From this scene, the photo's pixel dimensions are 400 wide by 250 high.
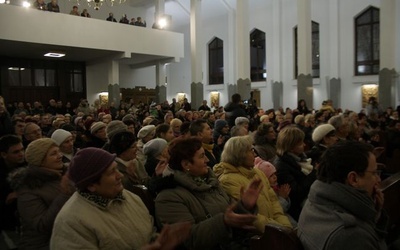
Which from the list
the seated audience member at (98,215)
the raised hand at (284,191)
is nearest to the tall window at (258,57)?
the raised hand at (284,191)

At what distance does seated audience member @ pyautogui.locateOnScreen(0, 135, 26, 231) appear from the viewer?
126 inches

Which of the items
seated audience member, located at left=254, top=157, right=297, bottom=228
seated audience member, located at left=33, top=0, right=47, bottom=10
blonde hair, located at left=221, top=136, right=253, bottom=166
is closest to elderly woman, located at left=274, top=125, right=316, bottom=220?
seated audience member, located at left=254, top=157, right=297, bottom=228

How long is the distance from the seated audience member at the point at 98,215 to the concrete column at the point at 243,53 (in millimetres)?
14631

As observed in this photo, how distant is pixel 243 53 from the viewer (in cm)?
1692

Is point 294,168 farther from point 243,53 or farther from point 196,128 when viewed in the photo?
point 243,53

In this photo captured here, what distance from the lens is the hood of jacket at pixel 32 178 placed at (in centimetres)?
284

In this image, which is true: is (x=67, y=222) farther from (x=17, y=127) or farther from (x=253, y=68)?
(x=253, y=68)

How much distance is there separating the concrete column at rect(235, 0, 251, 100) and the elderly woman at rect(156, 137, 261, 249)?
45.9 feet

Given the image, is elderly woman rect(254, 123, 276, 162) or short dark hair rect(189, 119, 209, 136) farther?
elderly woman rect(254, 123, 276, 162)

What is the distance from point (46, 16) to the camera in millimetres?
14203

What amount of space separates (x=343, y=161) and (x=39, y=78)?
18986 millimetres

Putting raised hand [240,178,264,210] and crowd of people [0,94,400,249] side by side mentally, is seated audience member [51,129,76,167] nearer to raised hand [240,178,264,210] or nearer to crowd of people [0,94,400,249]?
crowd of people [0,94,400,249]

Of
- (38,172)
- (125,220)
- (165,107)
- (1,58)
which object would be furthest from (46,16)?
(125,220)

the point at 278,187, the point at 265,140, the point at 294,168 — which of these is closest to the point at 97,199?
the point at 278,187
